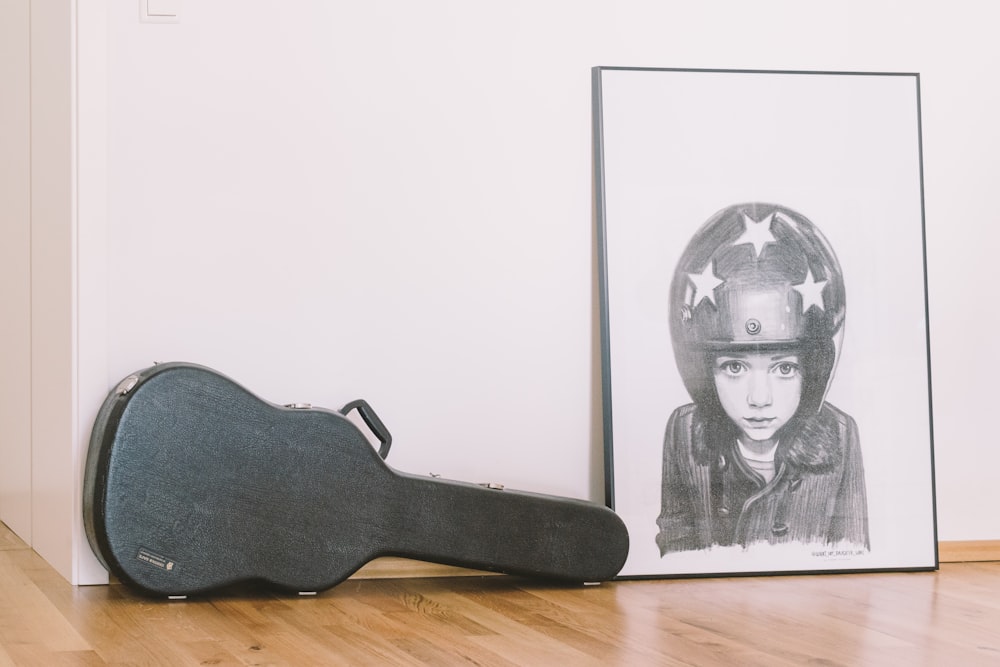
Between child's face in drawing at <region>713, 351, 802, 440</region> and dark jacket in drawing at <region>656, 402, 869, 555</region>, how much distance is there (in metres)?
0.05

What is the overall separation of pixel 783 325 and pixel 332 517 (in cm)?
109

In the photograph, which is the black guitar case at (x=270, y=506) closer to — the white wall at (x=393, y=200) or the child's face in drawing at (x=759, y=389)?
the white wall at (x=393, y=200)

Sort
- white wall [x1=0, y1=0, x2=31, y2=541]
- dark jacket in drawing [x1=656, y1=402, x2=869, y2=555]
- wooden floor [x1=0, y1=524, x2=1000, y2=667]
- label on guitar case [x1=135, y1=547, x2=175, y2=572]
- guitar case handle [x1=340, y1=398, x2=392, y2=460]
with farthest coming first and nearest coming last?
white wall [x1=0, y1=0, x2=31, y2=541] → dark jacket in drawing [x1=656, y1=402, x2=869, y2=555] → guitar case handle [x1=340, y1=398, x2=392, y2=460] → label on guitar case [x1=135, y1=547, x2=175, y2=572] → wooden floor [x1=0, y1=524, x2=1000, y2=667]

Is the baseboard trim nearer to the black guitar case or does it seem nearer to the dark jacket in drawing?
the black guitar case

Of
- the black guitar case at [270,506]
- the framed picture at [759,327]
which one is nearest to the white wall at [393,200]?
the framed picture at [759,327]

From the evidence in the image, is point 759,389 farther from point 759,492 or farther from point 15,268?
point 15,268

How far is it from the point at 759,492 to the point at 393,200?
104cm

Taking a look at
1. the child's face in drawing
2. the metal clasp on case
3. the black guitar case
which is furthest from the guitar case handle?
the child's face in drawing

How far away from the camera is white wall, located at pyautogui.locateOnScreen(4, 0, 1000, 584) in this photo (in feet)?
7.58

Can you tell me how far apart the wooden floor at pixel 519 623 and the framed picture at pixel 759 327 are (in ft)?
0.45

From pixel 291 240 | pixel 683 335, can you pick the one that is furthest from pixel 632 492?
pixel 291 240

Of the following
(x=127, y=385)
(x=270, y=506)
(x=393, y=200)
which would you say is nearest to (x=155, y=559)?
(x=270, y=506)

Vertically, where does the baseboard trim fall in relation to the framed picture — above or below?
below

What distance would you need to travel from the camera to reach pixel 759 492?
248 centimetres
